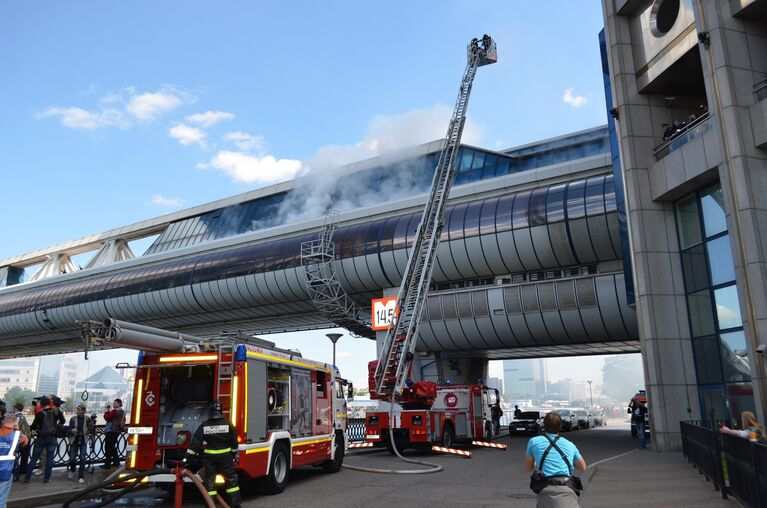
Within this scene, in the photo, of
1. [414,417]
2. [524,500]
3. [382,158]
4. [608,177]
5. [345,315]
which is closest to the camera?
[524,500]

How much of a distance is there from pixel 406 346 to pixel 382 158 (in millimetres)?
30972

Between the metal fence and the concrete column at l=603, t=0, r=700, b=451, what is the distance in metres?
5.65

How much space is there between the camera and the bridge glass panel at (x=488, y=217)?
103 feet

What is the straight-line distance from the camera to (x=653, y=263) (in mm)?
18906

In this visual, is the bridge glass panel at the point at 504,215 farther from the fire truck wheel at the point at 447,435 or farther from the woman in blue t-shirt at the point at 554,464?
the woman in blue t-shirt at the point at 554,464

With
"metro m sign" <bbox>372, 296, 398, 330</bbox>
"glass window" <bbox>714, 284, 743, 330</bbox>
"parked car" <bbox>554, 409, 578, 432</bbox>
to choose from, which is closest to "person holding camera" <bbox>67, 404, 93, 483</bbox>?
"glass window" <bbox>714, 284, 743, 330</bbox>

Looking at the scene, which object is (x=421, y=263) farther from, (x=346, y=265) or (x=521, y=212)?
(x=346, y=265)

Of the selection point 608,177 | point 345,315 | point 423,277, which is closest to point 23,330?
point 345,315

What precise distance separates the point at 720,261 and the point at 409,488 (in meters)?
11.3

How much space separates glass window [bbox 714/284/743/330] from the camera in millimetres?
16614

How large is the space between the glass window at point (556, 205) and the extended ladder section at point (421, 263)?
6.96 meters

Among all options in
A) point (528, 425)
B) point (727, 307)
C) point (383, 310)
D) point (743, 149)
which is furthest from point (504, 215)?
point (743, 149)

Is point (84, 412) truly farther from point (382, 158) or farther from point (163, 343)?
point (382, 158)

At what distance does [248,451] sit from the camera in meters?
10.8
